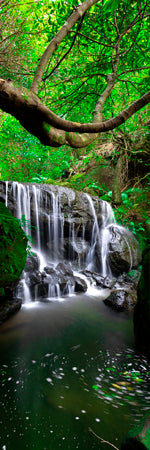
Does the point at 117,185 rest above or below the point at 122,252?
above

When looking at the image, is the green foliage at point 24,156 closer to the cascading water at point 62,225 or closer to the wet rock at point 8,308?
the cascading water at point 62,225

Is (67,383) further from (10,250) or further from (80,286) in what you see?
(80,286)

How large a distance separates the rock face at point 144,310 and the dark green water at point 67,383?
0.22 meters

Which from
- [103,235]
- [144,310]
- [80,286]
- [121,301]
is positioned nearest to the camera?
[144,310]

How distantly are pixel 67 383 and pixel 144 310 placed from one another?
1.59m

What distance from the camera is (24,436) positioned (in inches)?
68.4

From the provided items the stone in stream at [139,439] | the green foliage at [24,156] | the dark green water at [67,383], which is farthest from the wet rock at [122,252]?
the stone in stream at [139,439]

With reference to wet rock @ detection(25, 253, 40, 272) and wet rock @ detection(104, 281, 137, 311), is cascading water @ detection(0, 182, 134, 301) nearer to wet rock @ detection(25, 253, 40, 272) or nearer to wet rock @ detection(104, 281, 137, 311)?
wet rock @ detection(25, 253, 40, 272)

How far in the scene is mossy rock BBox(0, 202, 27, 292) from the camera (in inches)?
145

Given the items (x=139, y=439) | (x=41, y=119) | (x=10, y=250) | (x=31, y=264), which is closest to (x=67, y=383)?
(x=139, y=439)

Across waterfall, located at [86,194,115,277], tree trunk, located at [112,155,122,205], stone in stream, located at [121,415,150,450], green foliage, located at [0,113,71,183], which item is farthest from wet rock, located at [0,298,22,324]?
tree trunk, located at [112,155,122,205]

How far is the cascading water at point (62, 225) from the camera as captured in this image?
309 inches

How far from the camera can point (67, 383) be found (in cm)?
242

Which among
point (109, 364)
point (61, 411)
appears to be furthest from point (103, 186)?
point (61, 411)
